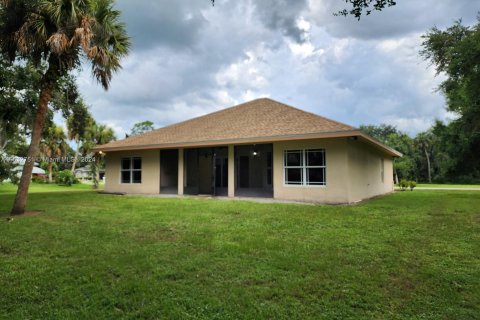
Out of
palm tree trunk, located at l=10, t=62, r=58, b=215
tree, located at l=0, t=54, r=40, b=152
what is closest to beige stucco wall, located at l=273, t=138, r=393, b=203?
palm tree trunk, located at l=10, t=62, r=58, b=215

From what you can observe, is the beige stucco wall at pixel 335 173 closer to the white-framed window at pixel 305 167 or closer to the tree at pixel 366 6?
the white-framed window at pixel 305 167

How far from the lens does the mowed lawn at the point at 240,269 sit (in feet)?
11.1

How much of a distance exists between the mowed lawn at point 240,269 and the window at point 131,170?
980 centimetres

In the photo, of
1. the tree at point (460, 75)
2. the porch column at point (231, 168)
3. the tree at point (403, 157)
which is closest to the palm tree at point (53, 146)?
the porch column at point (231, 168)

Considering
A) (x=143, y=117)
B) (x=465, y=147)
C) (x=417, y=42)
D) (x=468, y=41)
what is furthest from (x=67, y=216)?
(x=143, y=117)

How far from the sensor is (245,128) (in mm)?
15273

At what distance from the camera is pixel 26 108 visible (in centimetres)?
1376

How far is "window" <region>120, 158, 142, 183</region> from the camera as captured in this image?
18.1 meters

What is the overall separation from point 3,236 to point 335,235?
7120 millimetres

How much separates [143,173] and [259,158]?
21.9 feet

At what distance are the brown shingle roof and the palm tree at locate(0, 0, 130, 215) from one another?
18.6ft

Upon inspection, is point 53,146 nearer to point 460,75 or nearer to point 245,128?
point 245,128

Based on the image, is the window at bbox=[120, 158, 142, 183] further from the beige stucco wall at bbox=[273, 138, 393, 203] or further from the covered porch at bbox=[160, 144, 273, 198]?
the beige stucco wall at bbox=[273, 138, 393, 203]

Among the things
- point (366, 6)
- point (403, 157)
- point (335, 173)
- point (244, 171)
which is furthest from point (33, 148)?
point (403, 157)
